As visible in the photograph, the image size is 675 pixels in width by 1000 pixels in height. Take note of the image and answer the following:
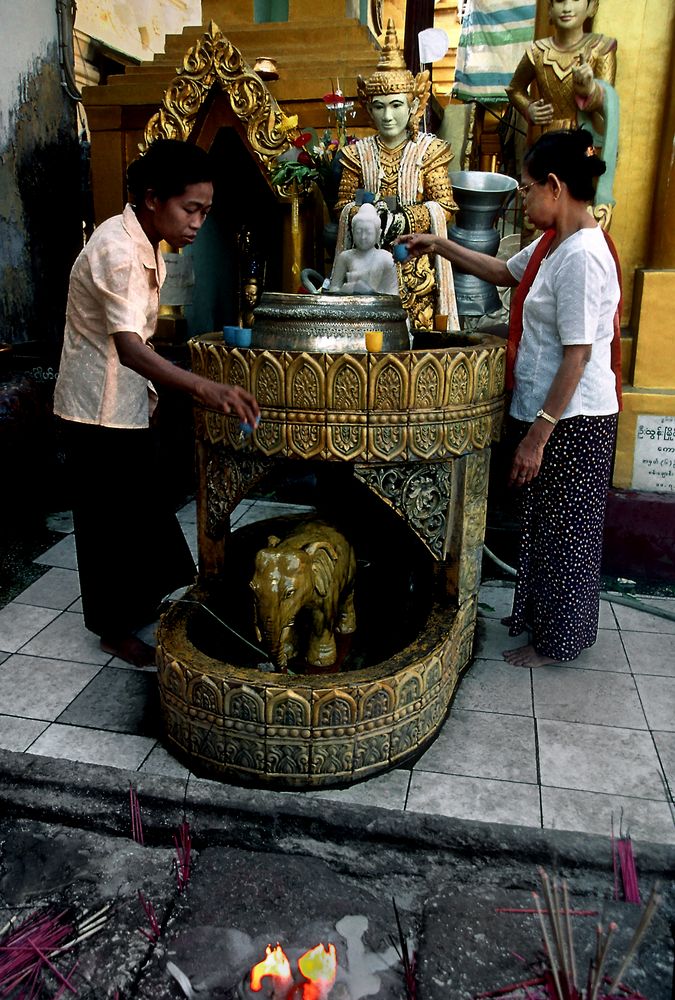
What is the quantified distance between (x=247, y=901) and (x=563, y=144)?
2.59 metres

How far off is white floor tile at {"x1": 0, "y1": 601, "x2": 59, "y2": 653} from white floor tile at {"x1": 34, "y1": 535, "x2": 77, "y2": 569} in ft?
1.57

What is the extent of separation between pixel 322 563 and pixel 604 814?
118cm

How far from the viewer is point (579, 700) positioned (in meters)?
2.97

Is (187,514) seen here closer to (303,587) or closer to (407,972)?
(303,587)

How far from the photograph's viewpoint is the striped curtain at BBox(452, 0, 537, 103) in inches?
363

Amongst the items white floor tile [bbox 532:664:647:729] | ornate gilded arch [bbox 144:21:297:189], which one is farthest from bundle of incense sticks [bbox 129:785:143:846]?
ornate gilded arch [bbox 144:21:297:189]

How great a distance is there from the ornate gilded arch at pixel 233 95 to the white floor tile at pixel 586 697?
13.5 feet

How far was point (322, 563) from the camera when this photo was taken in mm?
2695

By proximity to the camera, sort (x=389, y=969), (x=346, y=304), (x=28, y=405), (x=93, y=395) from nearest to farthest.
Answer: (x=389, y=969) < (x=346, y=304) < (x=93, y=395) < (x=28, y=405)

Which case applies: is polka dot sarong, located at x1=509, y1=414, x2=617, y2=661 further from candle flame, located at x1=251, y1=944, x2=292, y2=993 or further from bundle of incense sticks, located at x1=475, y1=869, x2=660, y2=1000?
candle flame, located at x1=251, y1=944, x2=292, y2=993

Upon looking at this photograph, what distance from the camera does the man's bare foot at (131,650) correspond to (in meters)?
3.19

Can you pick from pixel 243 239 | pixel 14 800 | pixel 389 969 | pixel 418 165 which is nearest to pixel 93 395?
pixel 14 800

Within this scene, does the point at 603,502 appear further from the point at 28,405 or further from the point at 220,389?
the point at 28,405

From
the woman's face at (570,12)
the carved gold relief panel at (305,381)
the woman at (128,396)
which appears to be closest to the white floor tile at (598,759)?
the carved gold relief panel at (305,381)
